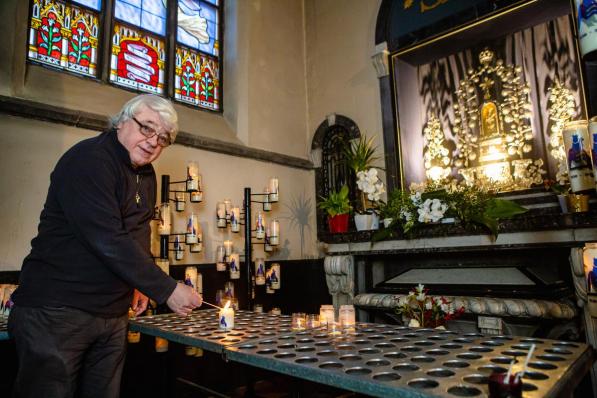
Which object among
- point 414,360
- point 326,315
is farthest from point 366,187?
point 414,360

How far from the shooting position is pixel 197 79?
18.4 feet

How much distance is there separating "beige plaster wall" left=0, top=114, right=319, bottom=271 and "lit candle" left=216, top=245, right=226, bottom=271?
0.25 metres

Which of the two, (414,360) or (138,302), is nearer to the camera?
(414,360)

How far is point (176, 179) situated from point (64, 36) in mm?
1893

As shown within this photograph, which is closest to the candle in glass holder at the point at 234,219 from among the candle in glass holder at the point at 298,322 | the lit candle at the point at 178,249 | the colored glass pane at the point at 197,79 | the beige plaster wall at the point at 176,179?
the beige plaster wall at the point at 176,179

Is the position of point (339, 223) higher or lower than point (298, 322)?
higher

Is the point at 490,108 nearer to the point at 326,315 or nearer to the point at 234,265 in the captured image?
the point at 234,265

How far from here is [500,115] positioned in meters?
4.73

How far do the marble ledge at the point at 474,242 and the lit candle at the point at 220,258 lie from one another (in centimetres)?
123

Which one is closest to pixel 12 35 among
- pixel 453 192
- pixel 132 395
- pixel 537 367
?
pixel 132 395

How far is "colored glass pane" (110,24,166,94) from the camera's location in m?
4.73

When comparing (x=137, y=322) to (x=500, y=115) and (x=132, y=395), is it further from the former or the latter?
(x=500, y=115)

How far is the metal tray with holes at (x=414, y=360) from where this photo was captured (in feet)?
3.66

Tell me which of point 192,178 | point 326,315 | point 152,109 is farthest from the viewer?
point 192,178
